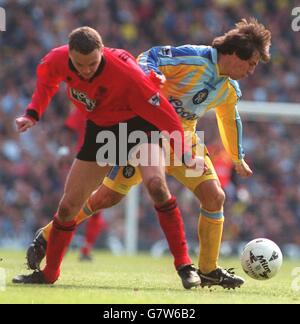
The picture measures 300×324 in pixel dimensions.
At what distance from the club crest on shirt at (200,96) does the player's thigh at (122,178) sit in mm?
799

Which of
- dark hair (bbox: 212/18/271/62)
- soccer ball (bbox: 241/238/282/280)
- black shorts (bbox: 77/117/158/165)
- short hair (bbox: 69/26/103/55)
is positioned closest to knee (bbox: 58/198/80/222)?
black shorts (bbox: 77/117/158/165)

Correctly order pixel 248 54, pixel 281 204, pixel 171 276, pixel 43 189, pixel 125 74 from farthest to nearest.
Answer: pixel 281 204
pixel 43 189
pixel 171 276
pixel 248 54
pixel 125 74

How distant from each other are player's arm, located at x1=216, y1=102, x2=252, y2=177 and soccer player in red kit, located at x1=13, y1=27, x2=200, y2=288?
89 cm

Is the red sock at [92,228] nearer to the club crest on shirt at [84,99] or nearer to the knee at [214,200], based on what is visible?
the knee at [214,200]

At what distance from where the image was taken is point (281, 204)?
56.0ft

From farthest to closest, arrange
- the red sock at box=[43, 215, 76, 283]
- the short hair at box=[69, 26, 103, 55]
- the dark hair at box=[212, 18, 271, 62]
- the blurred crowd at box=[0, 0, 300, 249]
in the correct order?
the blurred crowd at box=[0, 0, 300, 249] → the dark hair at box=[212, 18, 271, 62] → the red sock at box=[43, 215, 76, 283] → the short hair at box=[69, 26, 103, 55]

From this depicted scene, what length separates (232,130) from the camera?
7926 millimetres

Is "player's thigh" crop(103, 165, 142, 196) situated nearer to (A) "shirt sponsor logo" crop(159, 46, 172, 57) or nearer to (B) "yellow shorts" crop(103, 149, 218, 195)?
(B) "yellow shorts" crop(103, 149, 218, 195)

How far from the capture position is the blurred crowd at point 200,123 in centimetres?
1579

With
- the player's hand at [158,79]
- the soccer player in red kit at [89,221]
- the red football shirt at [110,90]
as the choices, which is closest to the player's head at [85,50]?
the red football shirt at [110,90]

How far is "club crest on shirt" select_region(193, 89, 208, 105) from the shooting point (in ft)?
24.7

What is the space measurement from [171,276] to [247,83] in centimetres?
997

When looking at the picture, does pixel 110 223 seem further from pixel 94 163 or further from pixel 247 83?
pixel 94 163
